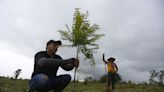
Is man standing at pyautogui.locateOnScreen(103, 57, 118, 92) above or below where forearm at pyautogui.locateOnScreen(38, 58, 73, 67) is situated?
above

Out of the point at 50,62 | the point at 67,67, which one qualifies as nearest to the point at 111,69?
the point at 67,67

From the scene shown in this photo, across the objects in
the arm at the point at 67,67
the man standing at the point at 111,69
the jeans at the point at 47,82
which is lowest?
the jeans at the point at 47,82

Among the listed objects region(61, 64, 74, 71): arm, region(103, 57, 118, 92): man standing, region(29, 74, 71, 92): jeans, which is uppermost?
region(103, 57, 118, 92): man standing

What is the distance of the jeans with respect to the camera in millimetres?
5285

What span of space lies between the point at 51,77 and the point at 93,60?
496cm

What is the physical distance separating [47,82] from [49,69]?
0.95 feet

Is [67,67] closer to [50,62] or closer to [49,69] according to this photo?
[49,69]

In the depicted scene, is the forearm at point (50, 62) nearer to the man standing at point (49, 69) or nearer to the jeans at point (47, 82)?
the man standing at point (49, 69)

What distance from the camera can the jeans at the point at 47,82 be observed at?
529 cm

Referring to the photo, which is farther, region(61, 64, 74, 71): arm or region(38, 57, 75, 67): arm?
region(61, 64, 74, 71): arm

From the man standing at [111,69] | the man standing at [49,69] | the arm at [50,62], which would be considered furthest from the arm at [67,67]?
the man standing at [111,69]

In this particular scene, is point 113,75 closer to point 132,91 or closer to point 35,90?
point 132,91

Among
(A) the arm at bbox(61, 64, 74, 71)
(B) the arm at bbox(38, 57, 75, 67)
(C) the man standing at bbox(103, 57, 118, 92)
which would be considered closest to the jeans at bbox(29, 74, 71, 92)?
(A) the arm at bbox(61, 64, 74, 71)

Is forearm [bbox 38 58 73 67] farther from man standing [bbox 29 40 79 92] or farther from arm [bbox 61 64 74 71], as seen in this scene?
arm [bbox 61 64 74 71]
